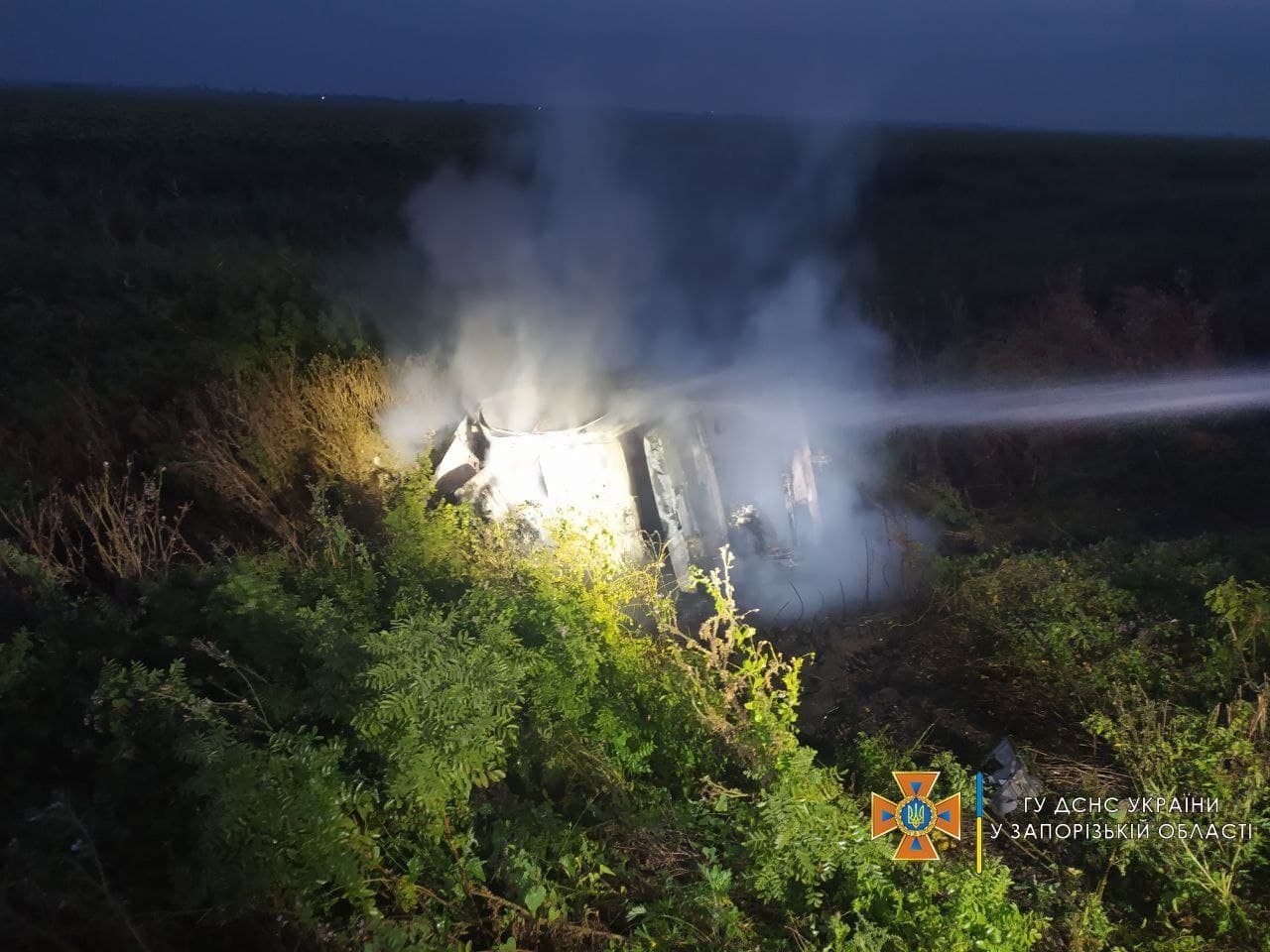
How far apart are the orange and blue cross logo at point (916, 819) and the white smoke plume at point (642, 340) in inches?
91.0

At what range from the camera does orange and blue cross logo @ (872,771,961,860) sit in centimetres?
296

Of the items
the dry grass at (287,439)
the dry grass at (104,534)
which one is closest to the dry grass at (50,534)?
the dry grass at (104,534)

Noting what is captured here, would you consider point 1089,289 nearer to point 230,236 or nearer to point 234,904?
point 234,904

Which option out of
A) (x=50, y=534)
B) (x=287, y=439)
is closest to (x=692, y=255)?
(x=287, y=439)

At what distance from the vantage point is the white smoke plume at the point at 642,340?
6184 mm

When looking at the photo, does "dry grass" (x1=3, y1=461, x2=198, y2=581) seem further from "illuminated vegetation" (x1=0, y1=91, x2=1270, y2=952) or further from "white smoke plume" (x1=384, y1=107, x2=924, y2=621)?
"white smoke plume" (x1=384, y1=107, x2=924, y2=621)

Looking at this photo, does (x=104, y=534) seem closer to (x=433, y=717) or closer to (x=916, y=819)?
(x=433, y=717)

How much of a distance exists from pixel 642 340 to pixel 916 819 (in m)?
5.11

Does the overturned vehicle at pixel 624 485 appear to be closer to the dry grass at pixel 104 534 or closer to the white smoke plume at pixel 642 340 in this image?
the white smoke plume at pixel 642 340

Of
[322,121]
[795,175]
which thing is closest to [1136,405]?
[795,175]

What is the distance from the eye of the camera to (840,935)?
257 cm

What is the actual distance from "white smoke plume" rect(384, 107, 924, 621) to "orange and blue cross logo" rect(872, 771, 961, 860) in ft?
7.59

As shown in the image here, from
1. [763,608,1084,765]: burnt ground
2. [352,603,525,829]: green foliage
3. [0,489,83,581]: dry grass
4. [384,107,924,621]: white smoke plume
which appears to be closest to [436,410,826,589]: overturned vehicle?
[384,107,924,621]: white smoke plume

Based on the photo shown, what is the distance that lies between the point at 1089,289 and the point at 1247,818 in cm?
945
